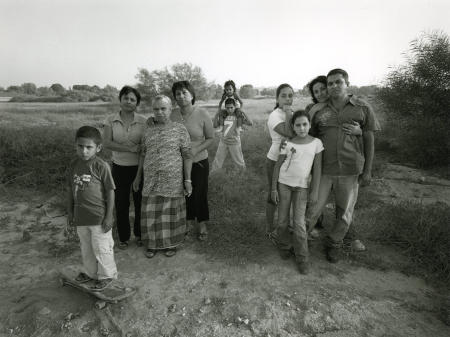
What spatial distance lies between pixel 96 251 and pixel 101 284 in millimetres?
309

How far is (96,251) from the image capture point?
2512mm

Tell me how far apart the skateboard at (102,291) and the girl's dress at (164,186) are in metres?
0.73

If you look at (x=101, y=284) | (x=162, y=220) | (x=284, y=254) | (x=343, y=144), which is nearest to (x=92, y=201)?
(x=101, y=284)

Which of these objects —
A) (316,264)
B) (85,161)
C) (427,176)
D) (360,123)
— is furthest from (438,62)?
(85,161)

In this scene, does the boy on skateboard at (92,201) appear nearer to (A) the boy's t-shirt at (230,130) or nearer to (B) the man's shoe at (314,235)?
(B) the man's shoe at (314,235)

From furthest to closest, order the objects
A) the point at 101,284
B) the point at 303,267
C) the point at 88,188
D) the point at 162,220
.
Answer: the point at 162,220
the point at 303,267
the point at 101,284
the point at 88,188

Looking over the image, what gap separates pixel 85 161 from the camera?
97.2 inches

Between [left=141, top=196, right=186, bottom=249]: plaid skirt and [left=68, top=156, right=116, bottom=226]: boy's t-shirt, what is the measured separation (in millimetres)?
834

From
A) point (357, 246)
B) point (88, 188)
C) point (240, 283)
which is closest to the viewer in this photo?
point (88, 188)

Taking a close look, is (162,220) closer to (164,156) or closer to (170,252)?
(170,252)

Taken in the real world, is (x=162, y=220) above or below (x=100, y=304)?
above

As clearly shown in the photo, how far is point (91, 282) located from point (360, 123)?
2.94m

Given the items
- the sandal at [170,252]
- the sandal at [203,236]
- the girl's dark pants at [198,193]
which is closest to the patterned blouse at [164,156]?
the girl's dark pants at [198,193]

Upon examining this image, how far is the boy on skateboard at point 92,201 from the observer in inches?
95.1
